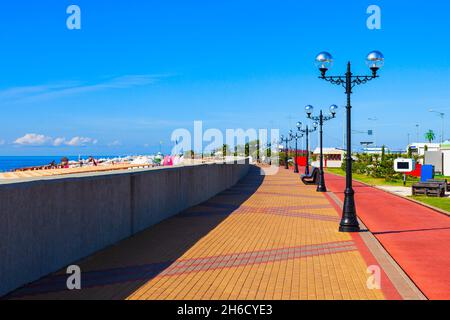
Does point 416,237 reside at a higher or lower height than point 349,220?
lower

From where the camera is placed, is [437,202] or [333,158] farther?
[333,158]

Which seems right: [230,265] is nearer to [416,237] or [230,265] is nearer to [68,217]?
[68,217]

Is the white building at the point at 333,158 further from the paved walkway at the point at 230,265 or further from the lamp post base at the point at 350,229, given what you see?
the lamp post base at the point at 350,229

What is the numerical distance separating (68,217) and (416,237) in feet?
26.2

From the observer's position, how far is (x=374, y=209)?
17.5m

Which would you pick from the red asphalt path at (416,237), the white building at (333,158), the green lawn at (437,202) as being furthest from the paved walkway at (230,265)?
the white building at (333,158)

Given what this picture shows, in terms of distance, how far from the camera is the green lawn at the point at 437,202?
17.9m

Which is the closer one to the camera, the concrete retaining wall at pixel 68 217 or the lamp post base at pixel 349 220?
the concrete retaining wall at pixel 68 217

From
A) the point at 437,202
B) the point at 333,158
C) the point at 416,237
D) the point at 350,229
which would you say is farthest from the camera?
the point at 333,158

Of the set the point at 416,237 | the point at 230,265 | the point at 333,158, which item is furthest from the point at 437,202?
the point at 333,158

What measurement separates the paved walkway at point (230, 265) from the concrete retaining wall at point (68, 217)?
0.97 feet

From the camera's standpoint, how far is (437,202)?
64.0ft

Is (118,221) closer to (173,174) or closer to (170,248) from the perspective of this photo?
(170,248)

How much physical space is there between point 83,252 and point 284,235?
4.84 m
